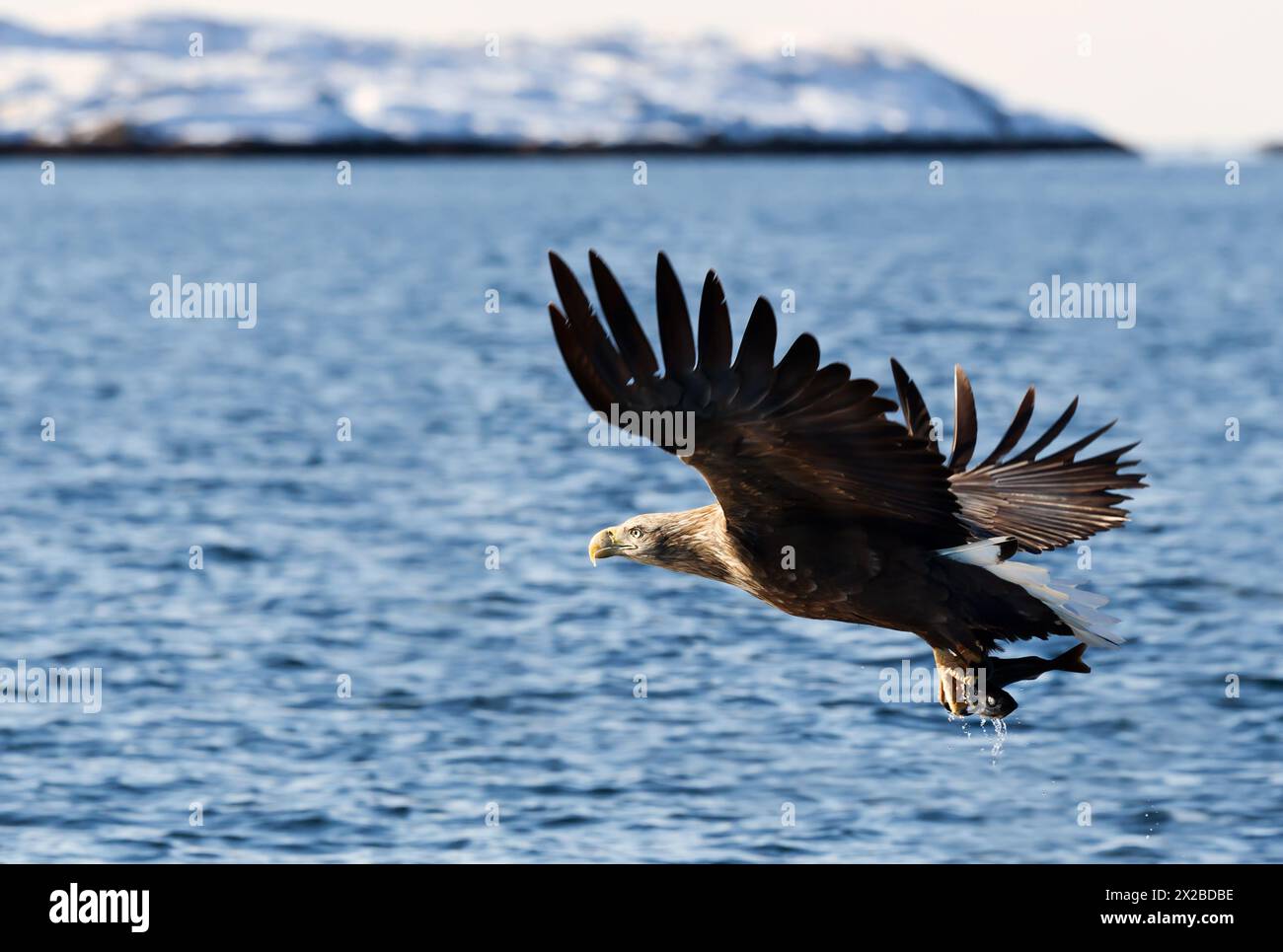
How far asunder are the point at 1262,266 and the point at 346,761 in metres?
52.8

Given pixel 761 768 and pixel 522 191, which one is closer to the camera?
pixel 761 768

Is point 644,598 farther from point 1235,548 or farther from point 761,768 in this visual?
point 1235,548

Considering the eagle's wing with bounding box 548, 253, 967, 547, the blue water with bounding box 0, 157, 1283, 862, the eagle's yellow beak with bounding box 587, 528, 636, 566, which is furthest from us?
the blue water with bounding box 0, 157, 1283, 862

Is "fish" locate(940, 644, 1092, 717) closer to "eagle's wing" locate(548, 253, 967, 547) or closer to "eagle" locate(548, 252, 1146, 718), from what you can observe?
"eagle" locate(548, 252, 1146, 718)

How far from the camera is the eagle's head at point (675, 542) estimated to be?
8.15 m

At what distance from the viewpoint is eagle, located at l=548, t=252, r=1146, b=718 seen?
6.96 meters

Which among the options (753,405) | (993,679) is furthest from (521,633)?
(753,405)

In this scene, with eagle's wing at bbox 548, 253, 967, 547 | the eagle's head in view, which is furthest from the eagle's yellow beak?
eagle's wing at bbox 548, 253, 967, 547

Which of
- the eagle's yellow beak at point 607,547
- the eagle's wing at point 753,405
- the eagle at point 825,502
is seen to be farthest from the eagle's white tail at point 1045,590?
the eagle's yellow beak at point 607,547

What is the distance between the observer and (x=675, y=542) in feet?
27.2

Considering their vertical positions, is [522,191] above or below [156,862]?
above

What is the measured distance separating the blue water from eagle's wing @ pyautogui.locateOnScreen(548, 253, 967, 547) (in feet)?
16.9
